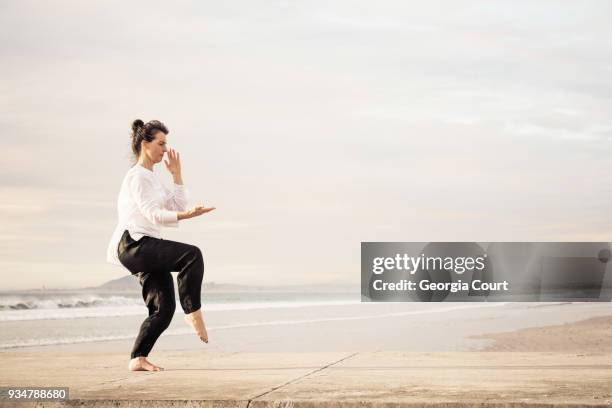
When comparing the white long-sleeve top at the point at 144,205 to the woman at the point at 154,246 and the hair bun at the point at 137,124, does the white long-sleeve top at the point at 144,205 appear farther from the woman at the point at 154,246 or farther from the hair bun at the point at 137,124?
the hair bun at the point at 137,124

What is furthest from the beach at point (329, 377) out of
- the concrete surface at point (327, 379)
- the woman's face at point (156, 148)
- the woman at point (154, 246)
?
the woman's face at point (156, 148)

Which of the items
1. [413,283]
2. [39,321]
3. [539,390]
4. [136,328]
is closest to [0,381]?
[539,390]

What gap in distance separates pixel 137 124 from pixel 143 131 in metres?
0.12

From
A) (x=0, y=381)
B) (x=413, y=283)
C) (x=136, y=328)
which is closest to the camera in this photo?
(x=0, y=381)

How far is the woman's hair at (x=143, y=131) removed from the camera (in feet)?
20.8

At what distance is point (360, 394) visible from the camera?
15.4 ft

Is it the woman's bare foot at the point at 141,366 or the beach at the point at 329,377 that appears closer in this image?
the beach at the point at 329,377

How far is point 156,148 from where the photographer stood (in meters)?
6.32

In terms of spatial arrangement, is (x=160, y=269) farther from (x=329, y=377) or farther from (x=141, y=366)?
(x=329, y=377)

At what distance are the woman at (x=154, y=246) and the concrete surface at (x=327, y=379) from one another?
431mm

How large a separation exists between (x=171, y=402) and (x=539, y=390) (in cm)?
227

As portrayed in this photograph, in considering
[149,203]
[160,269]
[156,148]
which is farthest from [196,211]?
[156,148]

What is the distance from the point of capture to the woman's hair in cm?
633

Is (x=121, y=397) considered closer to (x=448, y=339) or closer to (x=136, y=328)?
(x=448, y=339)
